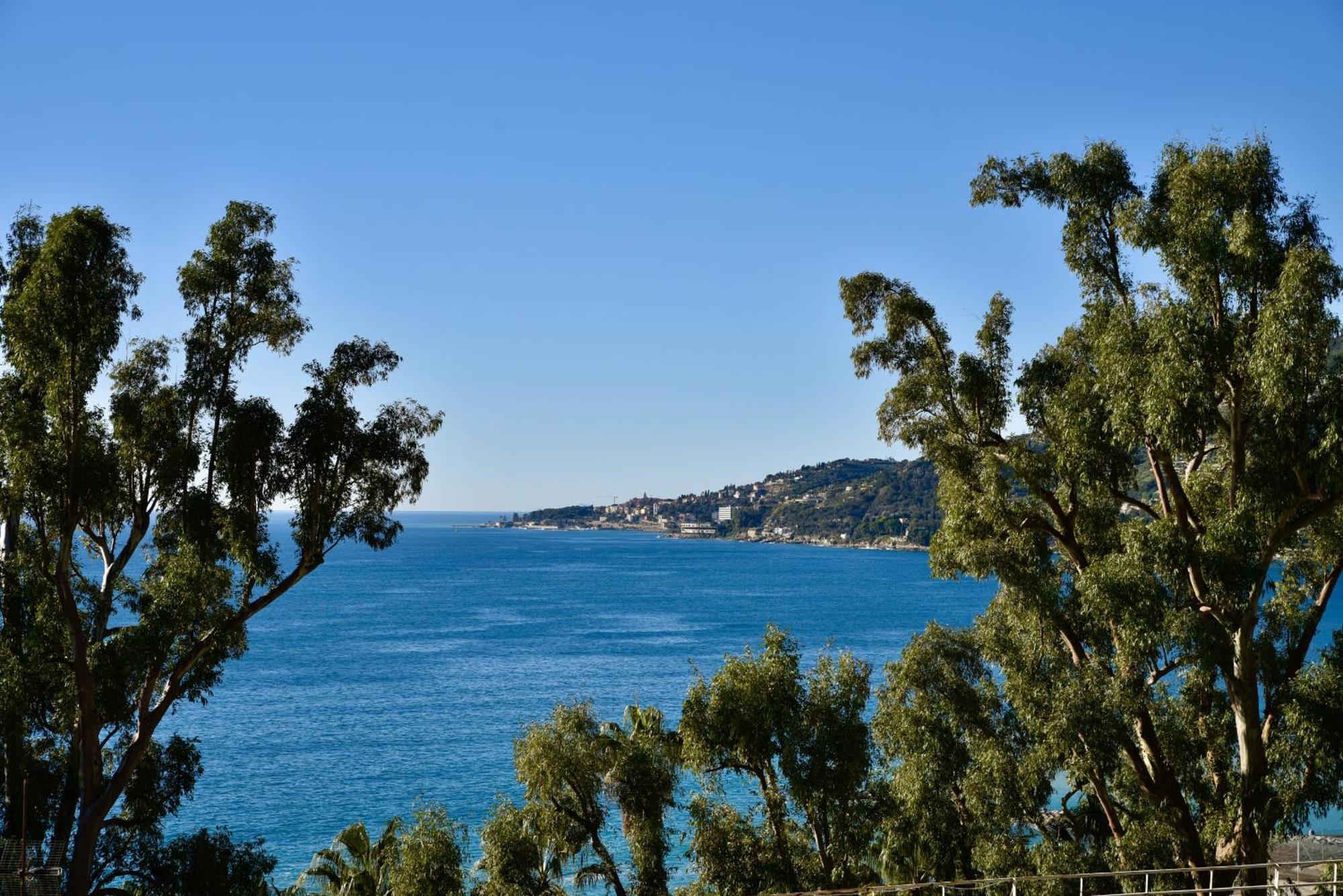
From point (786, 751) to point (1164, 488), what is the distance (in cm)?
700

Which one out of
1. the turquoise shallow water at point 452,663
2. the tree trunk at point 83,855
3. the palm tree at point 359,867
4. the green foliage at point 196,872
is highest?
the tree trunk at point 83,855

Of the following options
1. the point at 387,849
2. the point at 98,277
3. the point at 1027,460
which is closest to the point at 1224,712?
the point at 1027,460

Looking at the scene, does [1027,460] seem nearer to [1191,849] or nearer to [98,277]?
[1191,849]

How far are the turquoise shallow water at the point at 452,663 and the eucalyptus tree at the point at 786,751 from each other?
29.0 ft

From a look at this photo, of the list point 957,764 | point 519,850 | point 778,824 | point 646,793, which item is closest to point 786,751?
point 778,824

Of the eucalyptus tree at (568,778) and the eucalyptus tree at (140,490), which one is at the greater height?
the eucalyptus tree at (140,490)

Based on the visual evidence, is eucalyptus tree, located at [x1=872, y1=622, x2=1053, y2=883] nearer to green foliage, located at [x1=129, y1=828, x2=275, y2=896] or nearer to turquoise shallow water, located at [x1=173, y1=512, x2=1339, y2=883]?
green foliage, located at [x1=129, y1=828, x2=275, y2=896]

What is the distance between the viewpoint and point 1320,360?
1105cm

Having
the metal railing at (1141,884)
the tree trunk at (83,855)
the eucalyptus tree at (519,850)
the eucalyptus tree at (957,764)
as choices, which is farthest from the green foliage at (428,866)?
the metal railing at (1141,884)

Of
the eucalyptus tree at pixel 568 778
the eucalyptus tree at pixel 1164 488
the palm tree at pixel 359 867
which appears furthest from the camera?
the palm tree at pixel 359 867

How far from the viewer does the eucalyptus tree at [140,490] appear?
13531mm

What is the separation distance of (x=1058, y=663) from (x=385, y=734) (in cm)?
3970

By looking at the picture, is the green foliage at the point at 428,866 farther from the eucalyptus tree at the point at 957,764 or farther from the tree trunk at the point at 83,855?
the eucalyptus tree at the point at 957,764

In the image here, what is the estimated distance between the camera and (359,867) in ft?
79.2
